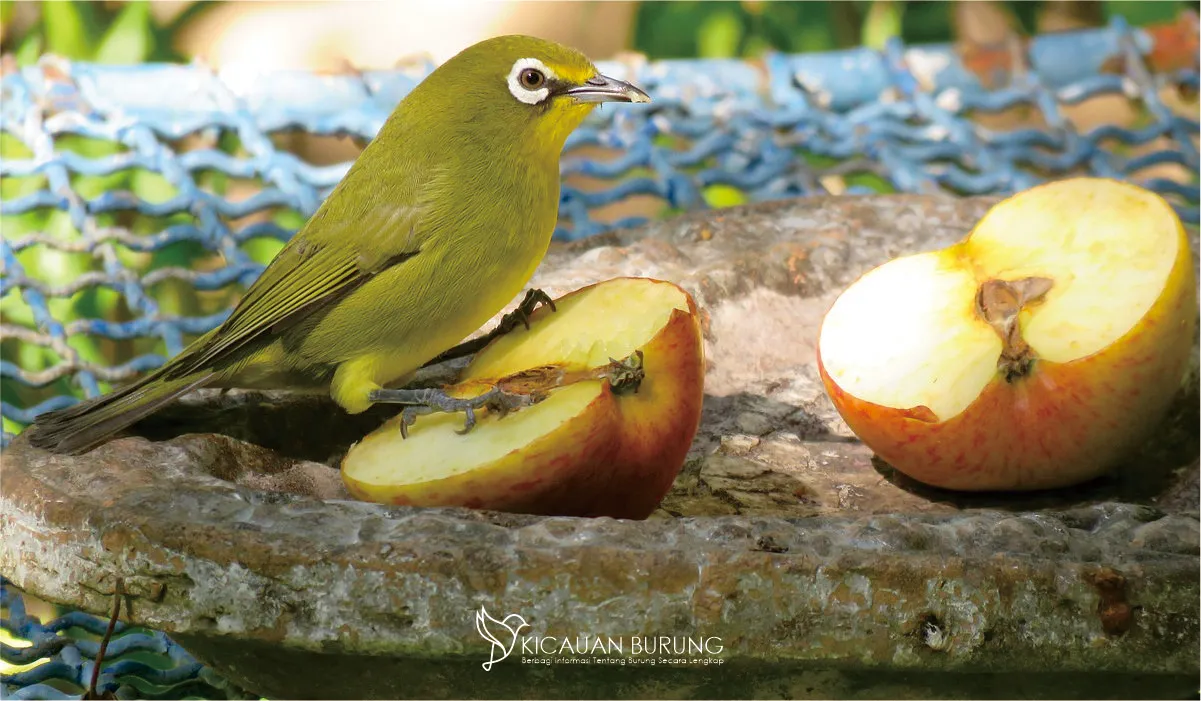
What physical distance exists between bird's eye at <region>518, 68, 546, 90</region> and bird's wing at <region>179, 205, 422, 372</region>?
22 cm

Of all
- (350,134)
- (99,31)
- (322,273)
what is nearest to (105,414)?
(322,273)

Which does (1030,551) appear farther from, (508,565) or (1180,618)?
(508,565)

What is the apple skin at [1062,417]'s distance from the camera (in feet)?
5.21

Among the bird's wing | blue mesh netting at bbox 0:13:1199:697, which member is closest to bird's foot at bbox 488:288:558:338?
the bird's wing

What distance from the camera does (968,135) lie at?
309cm

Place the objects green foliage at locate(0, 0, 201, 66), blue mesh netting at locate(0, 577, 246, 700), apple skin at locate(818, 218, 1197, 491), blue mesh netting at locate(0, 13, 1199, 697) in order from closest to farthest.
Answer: apple skin at locate(818, 218, 1197, 491) < blue mesh netting at locate(0, 577, 246, 700) < blue mesh netting at locate(0, 13, 1199, 697) < green foliage at locate(0, 0, 201, 66)

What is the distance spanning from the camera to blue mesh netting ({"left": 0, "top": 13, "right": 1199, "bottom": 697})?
2752 millimetres

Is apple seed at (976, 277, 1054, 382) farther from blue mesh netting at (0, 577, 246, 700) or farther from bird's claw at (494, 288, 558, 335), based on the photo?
blue mesh netting at (0, 577, 246, 700)

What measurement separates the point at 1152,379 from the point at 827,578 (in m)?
0.68

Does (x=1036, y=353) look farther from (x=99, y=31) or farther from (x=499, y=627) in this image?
(x=99, y=31)

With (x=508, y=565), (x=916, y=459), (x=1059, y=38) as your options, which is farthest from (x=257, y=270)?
A: (x=1059, y=38)

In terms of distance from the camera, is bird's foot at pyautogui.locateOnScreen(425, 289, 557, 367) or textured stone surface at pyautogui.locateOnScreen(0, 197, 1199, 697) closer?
textured stone surface at pyautogui.locateOnScreen(0, 197, 1199, 697)

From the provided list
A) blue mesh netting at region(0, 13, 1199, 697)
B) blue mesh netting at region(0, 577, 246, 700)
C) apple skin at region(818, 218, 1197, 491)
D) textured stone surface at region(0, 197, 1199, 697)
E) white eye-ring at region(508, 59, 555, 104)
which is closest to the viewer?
textured stone surface at region(0, 197, 1199, 697)

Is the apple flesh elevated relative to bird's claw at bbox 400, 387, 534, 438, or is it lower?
elevated
